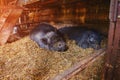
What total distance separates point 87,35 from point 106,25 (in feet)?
3.72

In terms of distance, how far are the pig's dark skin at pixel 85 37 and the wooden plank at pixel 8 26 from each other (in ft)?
4.71

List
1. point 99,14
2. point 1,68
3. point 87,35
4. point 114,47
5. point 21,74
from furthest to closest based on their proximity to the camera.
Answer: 1. point 99,14
2. point 87,35
3. point 1,68
4. point 21,74
5. point 114,47

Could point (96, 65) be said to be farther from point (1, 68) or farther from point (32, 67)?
point (1, 68)

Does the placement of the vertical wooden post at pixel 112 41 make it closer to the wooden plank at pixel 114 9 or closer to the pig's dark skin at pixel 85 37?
the wooden plank at pixel 114 9

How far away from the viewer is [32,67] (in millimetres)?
3154

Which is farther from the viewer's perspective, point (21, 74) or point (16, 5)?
point (16, 5)

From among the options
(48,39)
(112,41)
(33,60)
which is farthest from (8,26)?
(112,41)

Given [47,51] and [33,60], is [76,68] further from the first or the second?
[47,51]

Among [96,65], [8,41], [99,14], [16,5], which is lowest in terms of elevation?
[96,65]

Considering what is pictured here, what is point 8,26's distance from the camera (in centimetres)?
410

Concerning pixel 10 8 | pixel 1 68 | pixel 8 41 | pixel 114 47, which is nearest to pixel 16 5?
pixel 10 8

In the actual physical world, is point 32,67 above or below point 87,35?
below

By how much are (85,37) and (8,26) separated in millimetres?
1790

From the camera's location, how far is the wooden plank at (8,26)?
403 centimetres
